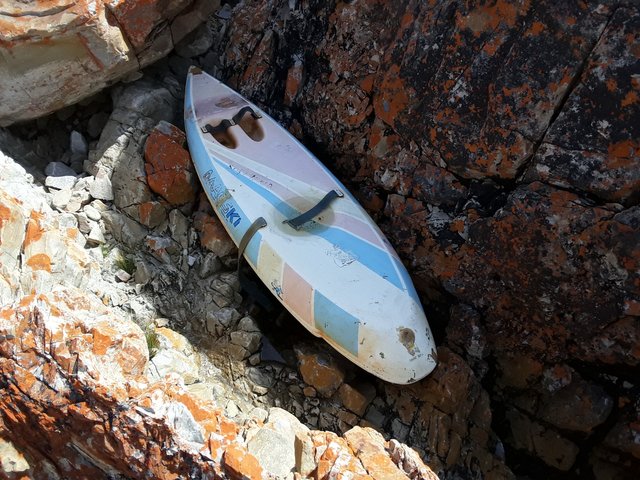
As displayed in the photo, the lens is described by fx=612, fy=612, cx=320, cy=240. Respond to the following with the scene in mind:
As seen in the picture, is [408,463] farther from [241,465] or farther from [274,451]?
[241,465]

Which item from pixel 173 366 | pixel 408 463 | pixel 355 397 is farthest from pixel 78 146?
pixel 408 463

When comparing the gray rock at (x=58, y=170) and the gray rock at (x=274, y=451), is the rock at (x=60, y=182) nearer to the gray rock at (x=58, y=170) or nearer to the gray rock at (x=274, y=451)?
the gray rock at (x=58, y=170)

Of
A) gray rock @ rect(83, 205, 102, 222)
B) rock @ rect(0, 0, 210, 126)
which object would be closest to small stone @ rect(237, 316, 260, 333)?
gray rock @ rect(83, 205, 102, 222)

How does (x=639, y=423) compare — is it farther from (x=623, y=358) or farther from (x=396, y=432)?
(x=396, y=432)

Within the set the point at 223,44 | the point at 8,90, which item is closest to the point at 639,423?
the point at 223,44

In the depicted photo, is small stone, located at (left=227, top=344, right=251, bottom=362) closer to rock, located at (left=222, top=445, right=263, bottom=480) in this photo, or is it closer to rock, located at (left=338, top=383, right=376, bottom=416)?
rock, located at (left=338, top=383, right=376, bottom=416)

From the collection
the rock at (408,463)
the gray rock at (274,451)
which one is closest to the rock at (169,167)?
the gray rock at (274,451)
